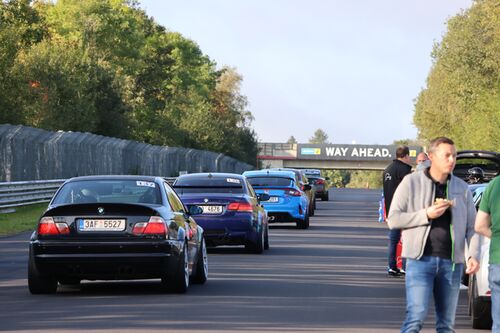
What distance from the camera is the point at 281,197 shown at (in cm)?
3634

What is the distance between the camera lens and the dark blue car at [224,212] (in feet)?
82.4

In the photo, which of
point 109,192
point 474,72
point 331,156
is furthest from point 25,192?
point 331,156

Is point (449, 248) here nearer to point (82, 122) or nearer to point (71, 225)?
point (71, 225)

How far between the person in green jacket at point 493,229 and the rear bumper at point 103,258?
23.5 feet

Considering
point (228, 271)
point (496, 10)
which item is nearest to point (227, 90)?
point (496, 10)

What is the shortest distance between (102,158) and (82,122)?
33.1 metres

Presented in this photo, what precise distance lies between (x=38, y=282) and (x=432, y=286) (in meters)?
8.00

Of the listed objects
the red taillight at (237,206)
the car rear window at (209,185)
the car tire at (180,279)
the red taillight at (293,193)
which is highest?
the car rear window at (209,185)

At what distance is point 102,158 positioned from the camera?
57375 millimetres

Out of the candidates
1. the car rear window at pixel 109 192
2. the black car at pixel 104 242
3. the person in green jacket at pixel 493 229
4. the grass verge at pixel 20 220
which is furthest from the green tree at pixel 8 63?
the person in green jacket at pixel 493 229

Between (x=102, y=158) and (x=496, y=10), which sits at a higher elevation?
(x=496, y=10)

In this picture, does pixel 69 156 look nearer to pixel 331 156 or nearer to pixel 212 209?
pixel 212 209

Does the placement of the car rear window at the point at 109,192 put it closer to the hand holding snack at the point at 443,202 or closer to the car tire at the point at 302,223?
the hand holding snack at the point at 443,202

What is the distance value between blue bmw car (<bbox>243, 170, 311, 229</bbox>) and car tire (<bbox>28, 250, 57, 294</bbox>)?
61.9 ft
